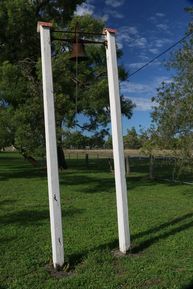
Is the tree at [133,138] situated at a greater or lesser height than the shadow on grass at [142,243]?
greater

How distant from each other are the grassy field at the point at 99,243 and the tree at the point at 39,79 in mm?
3912

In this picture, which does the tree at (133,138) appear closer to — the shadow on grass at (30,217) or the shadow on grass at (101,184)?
the shadow on grass at (101,184)

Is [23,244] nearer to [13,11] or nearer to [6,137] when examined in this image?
[6,137]

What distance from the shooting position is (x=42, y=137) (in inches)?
669

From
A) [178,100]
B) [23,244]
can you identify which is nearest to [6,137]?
[178,100]

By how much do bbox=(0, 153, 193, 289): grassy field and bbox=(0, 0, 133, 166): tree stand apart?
12.8ft

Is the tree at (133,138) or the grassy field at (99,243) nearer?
the grassy field at (99,243)

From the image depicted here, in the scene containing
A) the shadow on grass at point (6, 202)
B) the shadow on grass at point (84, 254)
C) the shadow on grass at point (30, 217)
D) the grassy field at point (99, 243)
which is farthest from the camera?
the shadow on grass at point (6, 202)

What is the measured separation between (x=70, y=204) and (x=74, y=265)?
596 centimetres

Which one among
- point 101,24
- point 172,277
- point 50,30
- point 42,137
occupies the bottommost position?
point 172,277

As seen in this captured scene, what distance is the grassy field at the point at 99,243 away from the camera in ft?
18.5

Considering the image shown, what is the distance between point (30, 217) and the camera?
10422 mm

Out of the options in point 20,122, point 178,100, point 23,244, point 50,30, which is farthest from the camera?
point 20,122

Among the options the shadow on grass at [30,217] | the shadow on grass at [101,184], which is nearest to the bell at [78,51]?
the shadow on grass at [30,217]
